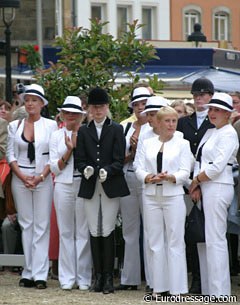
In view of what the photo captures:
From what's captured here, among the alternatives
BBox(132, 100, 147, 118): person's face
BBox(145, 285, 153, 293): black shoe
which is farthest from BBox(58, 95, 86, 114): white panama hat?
BBox(145, 285, 153, 293): black shoe

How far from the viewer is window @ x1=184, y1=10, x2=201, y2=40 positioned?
172 ft

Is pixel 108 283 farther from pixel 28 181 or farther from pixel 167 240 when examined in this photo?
pixel 28 181

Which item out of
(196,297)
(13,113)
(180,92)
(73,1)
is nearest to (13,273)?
(13,113)

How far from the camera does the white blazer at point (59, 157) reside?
538 inches

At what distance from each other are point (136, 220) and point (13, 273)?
79.5 inches

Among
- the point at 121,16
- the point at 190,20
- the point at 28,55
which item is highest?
the point at 121,16

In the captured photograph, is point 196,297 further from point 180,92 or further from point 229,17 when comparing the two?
point 229,17

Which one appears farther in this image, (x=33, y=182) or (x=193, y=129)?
(x=33, y=182)

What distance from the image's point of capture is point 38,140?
13.8m

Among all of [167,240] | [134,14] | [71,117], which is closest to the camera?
[167,240]

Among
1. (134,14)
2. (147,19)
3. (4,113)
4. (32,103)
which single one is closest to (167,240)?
(32,103)

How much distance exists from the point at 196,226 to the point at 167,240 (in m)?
0.35

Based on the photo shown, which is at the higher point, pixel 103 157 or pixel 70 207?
pixel 103 157

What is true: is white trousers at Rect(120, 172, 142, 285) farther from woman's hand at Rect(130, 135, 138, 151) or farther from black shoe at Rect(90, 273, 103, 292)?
black shoe at Rect(90, 273, 103, 292)
